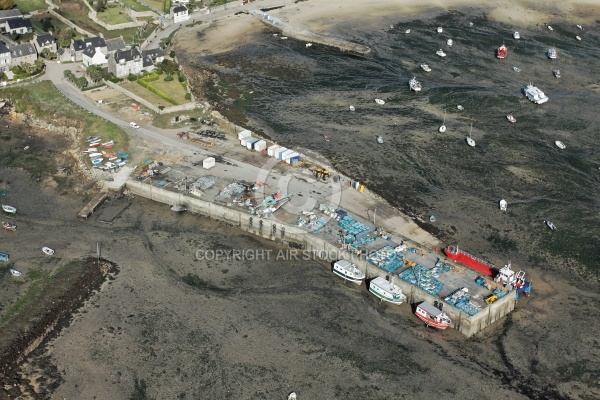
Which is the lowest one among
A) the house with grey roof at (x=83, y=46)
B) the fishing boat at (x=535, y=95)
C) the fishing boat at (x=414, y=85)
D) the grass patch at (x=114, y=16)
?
the fishing boat at (x=535, y=95)

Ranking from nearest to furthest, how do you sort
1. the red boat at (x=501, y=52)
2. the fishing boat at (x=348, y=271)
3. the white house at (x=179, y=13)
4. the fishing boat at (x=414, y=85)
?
the fishing boat at (x=348, y=271) → the fishing boat at (x=414, y=85) → the red boat at (x=501, y=52) → the white house at (x=179, y=13)

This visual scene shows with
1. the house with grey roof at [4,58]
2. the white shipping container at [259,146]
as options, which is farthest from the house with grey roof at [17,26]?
the white shipping container at [259,146]

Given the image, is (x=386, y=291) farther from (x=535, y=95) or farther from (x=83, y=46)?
(x=83, y=46)

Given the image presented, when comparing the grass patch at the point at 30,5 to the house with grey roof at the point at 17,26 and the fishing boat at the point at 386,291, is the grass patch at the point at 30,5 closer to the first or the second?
the house with grey roof at the point at 17,26

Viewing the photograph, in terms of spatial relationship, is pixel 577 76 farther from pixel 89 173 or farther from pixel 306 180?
pixel 89 173

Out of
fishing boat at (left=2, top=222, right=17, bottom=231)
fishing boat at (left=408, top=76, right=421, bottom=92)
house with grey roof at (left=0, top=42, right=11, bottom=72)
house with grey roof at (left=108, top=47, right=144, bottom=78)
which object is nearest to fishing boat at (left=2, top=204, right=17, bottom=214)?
fishing boat at (left=2, top=222, right=17, bottom=231)

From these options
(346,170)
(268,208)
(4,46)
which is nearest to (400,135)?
(346,170)

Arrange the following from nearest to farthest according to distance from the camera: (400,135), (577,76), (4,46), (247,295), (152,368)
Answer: (152,368), (247,295), (400,135), (4,46), (577,76)
